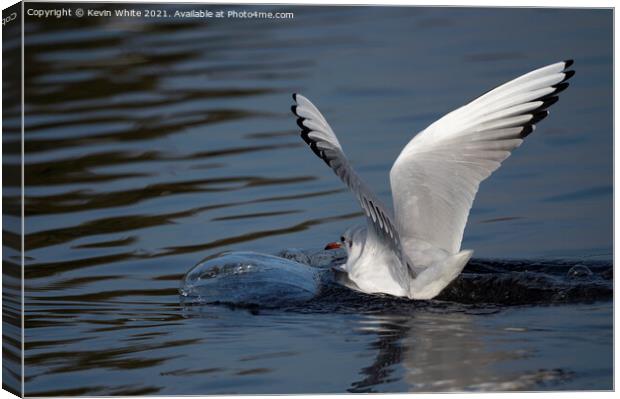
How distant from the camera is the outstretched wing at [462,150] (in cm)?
586

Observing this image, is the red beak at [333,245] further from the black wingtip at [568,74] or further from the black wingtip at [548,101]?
the black wingtip at [568,74]

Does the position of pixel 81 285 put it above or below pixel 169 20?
below

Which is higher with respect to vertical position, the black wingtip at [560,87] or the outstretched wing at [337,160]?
the black wingtip at [560,87]

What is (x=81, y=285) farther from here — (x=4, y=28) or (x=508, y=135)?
(x=508, y=135)

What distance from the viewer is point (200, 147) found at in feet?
24.4

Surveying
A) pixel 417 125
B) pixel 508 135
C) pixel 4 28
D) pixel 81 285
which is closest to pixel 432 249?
pixel 508 135

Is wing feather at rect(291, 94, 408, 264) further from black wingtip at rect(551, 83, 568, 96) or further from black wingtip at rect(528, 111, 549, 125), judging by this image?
black wingtip at rect(551, 83, 568, 96)

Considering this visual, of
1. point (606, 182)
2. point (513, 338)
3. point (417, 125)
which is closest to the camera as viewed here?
point (513, 338)

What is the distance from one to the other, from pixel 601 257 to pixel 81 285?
208cm

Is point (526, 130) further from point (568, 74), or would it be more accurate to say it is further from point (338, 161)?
point (338, 161)

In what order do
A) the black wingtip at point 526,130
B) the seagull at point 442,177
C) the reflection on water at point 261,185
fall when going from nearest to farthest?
the reflection on water at point 261,185, the seagull at point 442,177, the black wingtip at point 526,130

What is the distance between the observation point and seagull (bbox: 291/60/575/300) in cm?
582

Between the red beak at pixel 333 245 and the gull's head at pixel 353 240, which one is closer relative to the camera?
the gull's head at pixel 353 240

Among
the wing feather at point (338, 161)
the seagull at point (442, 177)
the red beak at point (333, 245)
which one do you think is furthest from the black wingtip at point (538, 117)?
the red beak at point (333, 245)
